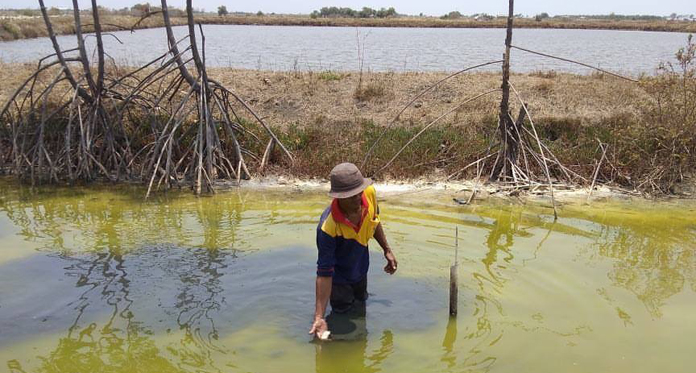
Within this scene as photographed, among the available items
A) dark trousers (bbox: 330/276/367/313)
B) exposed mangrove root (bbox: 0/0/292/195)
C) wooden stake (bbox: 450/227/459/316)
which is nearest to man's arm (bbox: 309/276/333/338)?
dark trousers (bbox: 330/276/367/313)

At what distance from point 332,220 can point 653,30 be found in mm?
44027

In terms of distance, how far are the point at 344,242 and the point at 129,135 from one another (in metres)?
6.47

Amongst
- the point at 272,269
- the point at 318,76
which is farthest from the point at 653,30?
the point at 272,269

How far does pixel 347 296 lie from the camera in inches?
183

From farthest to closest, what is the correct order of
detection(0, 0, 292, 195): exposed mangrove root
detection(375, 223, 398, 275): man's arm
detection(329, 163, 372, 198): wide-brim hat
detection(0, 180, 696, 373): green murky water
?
detection(0, 0, 292, 195): exposed mangrove root, detection(375, 223, 398, 275): man's arm, detection(0, 180, 696, 373): green murky water, detection(329, 163, 372, 198): wide-brim hat

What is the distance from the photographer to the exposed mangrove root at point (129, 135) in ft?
28.1

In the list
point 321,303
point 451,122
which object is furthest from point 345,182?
point 451,122

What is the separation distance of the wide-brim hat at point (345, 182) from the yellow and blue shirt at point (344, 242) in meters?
0.20

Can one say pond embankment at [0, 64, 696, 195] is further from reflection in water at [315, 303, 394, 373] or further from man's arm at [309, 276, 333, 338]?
man's arm at [309, 276, 333, 338]

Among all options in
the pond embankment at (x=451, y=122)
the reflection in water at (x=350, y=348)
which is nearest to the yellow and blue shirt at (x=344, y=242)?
the reflection in water at (x=350, y=348)

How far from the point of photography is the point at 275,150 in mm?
9453

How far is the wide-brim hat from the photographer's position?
386 centimetres

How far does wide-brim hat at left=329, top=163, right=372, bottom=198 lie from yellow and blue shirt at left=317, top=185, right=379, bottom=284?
0.20 m

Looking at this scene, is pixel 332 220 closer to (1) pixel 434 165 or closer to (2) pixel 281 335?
(2) pixel 281 335
